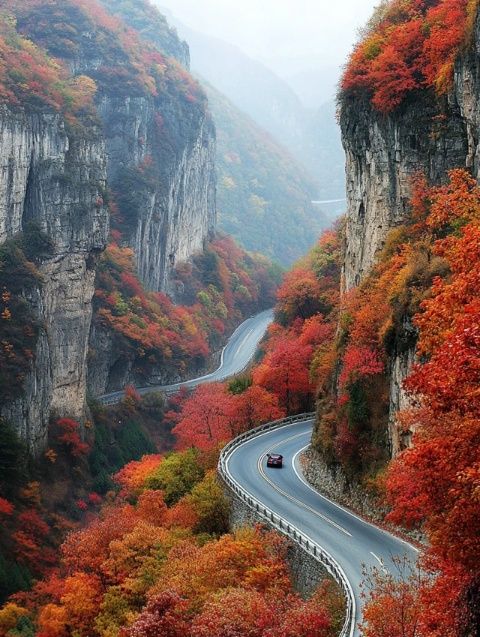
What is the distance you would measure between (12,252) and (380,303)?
130ft

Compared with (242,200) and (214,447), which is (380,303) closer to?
(214,447)

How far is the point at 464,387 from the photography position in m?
14.0

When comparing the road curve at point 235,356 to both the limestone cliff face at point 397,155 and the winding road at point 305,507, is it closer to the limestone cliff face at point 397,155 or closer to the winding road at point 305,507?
the winding road at point 305,507

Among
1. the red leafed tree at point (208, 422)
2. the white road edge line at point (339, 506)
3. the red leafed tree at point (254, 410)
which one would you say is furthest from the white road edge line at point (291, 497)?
the red leafed tree at point (208, 422)

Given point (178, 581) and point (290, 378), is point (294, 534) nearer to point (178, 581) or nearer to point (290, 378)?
point (178, 581)

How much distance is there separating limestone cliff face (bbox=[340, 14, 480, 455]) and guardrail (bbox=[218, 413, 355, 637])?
4.19 metres

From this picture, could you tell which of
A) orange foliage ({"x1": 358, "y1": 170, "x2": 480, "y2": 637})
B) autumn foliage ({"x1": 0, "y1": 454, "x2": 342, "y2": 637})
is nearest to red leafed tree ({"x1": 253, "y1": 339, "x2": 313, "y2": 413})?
autumn foliage ({"x1": 0, "y1": 454, "x2": 342, "y2": 637})

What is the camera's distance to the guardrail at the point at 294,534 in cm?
2011

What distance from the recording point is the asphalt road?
2391 centimetres

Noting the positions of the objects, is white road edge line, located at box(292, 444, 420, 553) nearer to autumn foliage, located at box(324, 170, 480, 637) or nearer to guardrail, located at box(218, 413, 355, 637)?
autumn foliage, located at box(324, 170, 480, 637)

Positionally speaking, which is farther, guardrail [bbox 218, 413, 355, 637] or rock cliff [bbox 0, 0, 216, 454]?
rock cliff [bbox 0, 0, 216, 454]

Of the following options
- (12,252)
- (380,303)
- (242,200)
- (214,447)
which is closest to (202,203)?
(242,200)

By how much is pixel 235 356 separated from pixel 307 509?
6794 centimetres

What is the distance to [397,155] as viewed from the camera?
34469 millimetres
